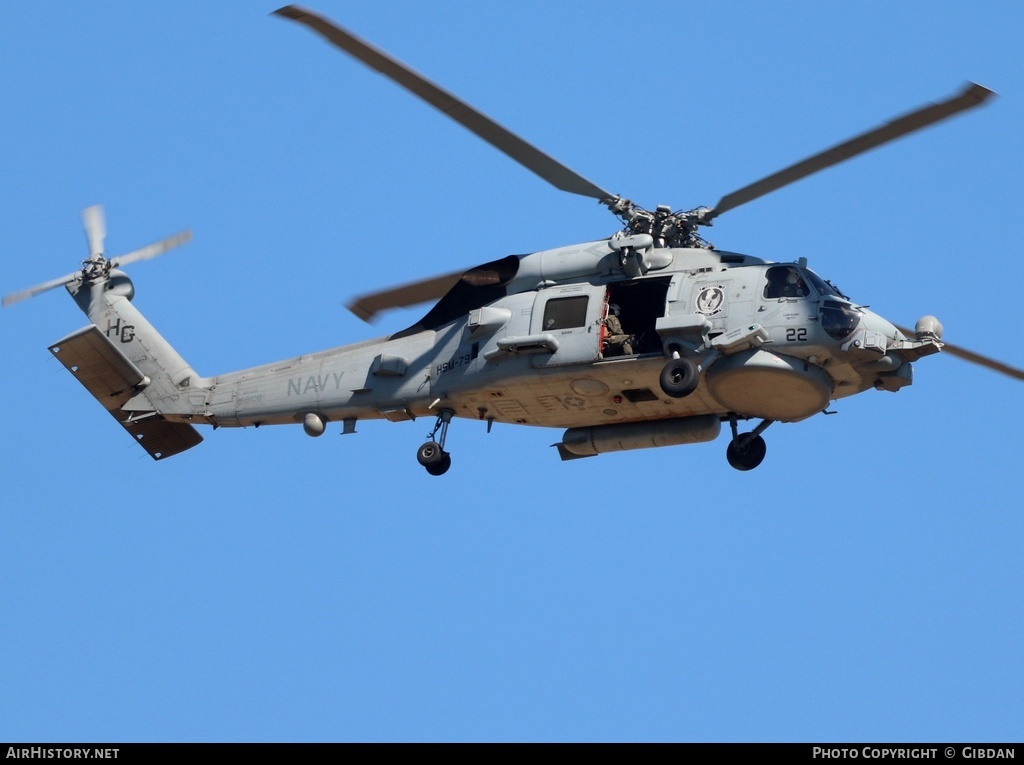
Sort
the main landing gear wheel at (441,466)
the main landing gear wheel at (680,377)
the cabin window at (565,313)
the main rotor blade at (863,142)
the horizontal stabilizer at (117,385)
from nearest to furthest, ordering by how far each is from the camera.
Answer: the main rotor blade at (863,142)
the main landing gear wheel at (680,377)
the cabin window at (565,313)
the main landing gear wheel at (441,466)
the horizontal stabilizer at (117,385)

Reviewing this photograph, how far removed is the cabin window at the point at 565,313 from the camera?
22.5 meters

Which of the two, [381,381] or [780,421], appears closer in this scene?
[780,421]

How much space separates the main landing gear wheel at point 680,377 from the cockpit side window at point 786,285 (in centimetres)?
135

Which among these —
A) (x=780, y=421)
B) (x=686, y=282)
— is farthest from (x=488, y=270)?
(x=780, y=421)

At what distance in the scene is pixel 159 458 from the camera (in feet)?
86.4

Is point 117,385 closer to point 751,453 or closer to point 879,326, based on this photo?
point 751,453

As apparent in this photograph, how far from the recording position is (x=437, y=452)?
23.7 meters

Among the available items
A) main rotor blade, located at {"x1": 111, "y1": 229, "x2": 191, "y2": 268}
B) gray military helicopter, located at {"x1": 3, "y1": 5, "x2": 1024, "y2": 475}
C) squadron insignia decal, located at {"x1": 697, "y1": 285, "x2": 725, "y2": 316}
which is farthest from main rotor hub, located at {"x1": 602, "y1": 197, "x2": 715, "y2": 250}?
main rotor blade, located at {"x1": 111, "y1": 229, "x2": 191, "y2": 268}

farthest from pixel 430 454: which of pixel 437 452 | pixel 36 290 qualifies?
pixel 36 290

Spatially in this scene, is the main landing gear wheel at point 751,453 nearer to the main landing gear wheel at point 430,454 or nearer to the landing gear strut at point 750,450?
the landing gear strut at point 750,450

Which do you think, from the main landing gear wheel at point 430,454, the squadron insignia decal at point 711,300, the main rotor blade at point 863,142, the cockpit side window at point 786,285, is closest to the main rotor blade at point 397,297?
the main landing gear wheel at point 430,454

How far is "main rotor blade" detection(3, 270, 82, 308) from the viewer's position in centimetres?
2556
